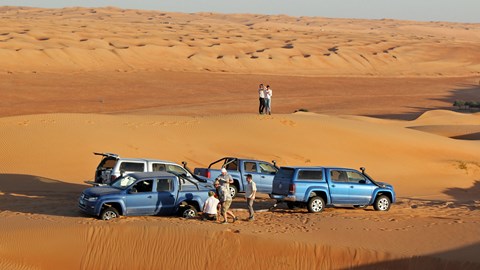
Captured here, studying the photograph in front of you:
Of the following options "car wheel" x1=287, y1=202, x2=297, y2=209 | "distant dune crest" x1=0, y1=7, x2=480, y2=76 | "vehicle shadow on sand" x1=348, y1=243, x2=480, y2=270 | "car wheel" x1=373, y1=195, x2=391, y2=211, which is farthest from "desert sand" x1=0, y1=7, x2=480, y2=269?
"distant dune crest" x1=0, y1=7, x2=480, y2=76

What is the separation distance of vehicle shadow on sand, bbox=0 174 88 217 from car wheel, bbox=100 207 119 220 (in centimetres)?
119

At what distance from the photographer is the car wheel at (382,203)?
2045 cm

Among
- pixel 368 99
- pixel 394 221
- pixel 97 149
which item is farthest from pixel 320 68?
pixel 394 221

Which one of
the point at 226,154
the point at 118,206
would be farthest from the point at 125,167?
the point at 226,154

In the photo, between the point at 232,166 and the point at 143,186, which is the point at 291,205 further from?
the point at 143,186

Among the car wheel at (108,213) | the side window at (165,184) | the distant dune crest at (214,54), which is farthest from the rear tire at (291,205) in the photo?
the distant dune crest at (214,54)

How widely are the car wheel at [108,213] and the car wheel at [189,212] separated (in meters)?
1.55

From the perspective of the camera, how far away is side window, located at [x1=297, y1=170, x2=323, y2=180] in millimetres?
19891

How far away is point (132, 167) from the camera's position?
21.5 m

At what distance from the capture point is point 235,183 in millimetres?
22609

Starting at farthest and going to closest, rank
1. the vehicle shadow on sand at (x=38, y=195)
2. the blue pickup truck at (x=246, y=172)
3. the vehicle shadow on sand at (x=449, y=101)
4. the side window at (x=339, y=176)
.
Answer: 1. the vehicle shadow on sand at (x=449, y=101)
2. the blue pickup truck at (x=246, y=172)
3. the side window at (x=339, y=176)
4. the vehicle shadow on sand at (x=38, y=195)

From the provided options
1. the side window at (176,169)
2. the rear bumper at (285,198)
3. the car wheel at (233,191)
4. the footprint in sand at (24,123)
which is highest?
the footprint in sand at (24,123)

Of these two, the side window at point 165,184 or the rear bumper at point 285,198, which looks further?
the rear bumper at point 285,198

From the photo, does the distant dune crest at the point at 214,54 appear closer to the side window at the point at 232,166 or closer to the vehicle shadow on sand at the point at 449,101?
the vehicle shadow on sand at the point at 449,101
